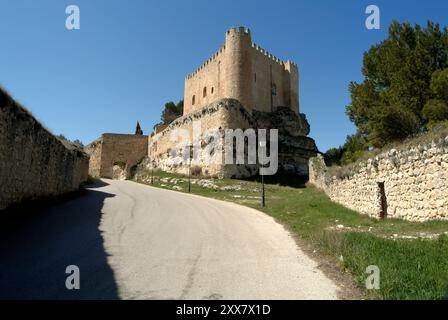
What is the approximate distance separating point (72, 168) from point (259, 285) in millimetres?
17019

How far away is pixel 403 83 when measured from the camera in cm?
1955

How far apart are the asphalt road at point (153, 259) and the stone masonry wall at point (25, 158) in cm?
109

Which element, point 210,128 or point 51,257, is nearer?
point 51,257

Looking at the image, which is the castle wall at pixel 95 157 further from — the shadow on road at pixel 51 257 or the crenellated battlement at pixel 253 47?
the shadow on road at pixel 51 257

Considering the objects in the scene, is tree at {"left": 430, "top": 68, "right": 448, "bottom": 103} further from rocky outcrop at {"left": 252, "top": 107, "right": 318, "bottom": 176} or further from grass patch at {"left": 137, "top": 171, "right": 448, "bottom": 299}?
rocky outcrop at {"left": 252, "top": 107, "right": 318, "bottom": 176}

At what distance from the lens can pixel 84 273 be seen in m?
5.96

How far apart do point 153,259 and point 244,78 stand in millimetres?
32854

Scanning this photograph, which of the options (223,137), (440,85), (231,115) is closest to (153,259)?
(440,85)

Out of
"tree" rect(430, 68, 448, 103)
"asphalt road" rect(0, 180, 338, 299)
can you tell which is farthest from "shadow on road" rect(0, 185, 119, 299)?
"tree" rect(430, 68, 448, 103)

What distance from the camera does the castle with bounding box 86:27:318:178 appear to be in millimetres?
32719

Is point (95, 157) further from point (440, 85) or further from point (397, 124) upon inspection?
point (440, 85)

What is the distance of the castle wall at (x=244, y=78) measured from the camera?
1471 inches
